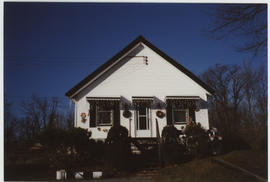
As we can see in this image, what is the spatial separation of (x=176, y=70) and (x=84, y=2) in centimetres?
565

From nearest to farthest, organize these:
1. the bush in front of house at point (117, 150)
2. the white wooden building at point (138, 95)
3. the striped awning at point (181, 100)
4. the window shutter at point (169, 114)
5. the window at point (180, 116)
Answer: the bush in front of house at point (117, 150) < the white wooden building at point (138, 95) < the striped awning at point (181, 100) < the window shutter at point (169, 114) < the window at point (180, 116)

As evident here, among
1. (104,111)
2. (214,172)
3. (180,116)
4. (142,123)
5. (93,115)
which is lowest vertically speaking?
(214,172)

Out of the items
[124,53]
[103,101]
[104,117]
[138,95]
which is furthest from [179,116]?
[124,53]

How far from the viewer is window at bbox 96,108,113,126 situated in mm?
9891

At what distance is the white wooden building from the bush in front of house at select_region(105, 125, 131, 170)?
7.63 feet

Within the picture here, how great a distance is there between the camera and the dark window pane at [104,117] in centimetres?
991

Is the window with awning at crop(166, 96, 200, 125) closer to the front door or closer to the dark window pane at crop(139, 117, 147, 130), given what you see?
the front door

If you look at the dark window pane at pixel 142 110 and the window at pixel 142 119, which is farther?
the dark window pane at pixel 142 110

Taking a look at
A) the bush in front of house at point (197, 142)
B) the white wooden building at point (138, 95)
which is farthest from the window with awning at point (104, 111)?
the bush in front of house at point (197, 142)

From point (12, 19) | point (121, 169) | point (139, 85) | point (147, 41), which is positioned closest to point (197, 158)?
point (121, 169)

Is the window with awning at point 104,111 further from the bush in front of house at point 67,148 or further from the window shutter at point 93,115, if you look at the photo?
the bush in front of house at point 67,148

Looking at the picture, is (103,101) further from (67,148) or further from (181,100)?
(181,100)

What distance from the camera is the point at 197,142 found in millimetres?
8023

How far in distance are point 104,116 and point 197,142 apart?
13.7ft
